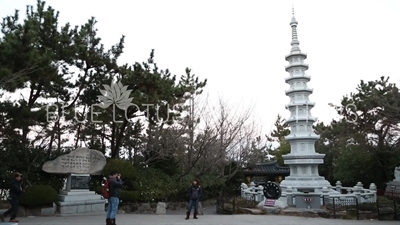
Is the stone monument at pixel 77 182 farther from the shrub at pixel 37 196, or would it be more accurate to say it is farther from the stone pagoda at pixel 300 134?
the stone pagoda at pixel 300 134

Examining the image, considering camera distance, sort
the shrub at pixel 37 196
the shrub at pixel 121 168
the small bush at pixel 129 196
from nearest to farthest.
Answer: the shrub at pixel 37 196 < the shrub at pixel 121 168 < the small bush at pixel 129 196

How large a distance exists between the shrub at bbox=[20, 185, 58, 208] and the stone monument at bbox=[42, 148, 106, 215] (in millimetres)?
610

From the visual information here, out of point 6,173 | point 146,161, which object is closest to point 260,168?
point 146,161

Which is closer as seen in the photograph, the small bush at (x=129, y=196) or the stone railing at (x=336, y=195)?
the small bush at (x=129, y=196)

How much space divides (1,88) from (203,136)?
41.1 ft

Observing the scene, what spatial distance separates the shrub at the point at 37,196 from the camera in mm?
12570

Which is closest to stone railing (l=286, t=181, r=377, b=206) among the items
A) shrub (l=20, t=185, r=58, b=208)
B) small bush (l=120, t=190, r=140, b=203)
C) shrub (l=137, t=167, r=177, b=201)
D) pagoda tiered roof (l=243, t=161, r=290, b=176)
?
shrub (l=137, t=167, r=177, b=201)

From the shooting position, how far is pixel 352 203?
18484mm

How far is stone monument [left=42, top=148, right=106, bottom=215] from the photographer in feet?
44.0

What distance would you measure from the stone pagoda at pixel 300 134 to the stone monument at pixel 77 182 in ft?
42.4

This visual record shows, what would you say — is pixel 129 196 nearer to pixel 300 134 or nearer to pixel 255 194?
pixel 255 194

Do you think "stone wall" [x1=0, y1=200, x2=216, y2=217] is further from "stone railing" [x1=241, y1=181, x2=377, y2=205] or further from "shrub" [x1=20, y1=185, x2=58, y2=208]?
"stone railing" [x1=241, y1=181, x2=377, y2=205]

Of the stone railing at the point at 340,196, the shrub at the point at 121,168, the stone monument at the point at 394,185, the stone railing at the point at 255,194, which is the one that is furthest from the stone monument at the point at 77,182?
the stone monument at the point at 394,185

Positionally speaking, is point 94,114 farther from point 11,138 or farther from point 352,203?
point 352,203
